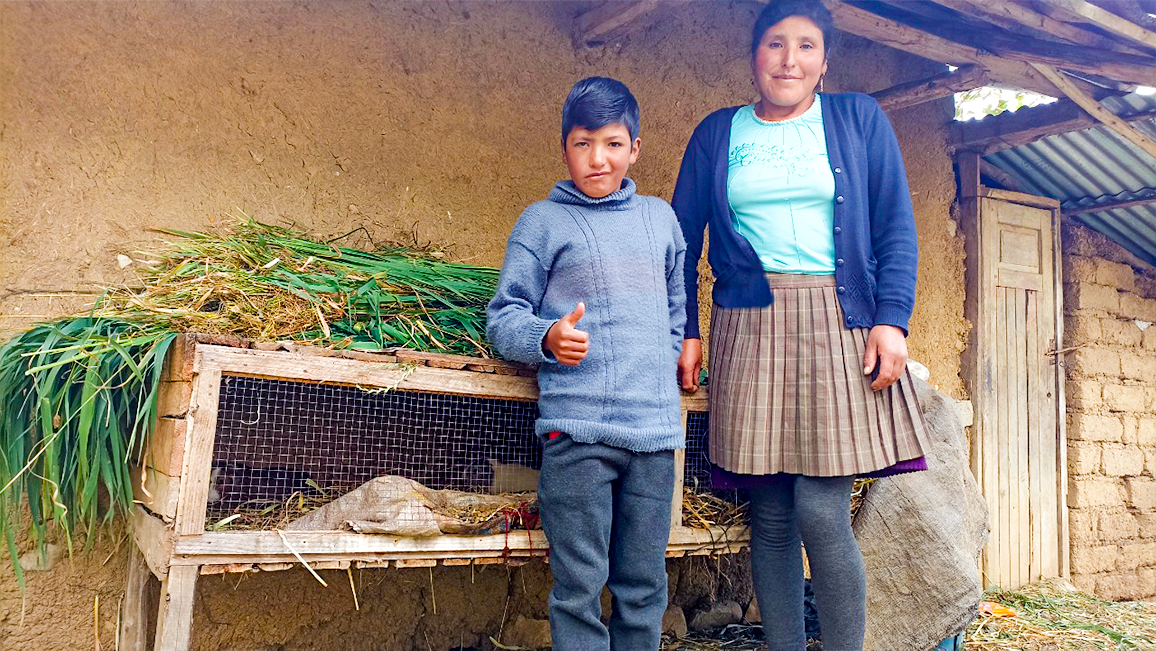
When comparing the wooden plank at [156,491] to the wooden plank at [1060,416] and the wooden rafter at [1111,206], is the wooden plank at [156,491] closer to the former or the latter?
the wooden plank at [1060,416]

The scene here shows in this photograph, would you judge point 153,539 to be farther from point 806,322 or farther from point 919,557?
point 919,557

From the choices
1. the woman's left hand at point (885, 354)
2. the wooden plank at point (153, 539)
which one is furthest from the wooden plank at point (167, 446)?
the woman's left hand at point (885, 354)

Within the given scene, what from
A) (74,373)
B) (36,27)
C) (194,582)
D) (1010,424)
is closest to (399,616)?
(194,582)

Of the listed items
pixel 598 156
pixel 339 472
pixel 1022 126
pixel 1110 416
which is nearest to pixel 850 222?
pixel 598 156

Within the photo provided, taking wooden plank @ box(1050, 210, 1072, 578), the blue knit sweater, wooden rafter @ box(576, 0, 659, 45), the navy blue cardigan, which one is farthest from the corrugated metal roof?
the blue knit sweater

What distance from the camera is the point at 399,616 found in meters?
3.32

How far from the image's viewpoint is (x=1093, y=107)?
401cm

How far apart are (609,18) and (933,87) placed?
164cm

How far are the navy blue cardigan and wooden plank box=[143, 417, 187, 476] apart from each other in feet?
4.89

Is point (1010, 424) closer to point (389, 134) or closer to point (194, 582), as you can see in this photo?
point (389, 134)

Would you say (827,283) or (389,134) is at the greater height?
(389,134)

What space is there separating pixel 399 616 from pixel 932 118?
3.88 metres

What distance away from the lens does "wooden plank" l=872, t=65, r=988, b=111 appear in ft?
13.1

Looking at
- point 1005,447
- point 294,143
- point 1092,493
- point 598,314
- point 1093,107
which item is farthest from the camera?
point 1092,493
